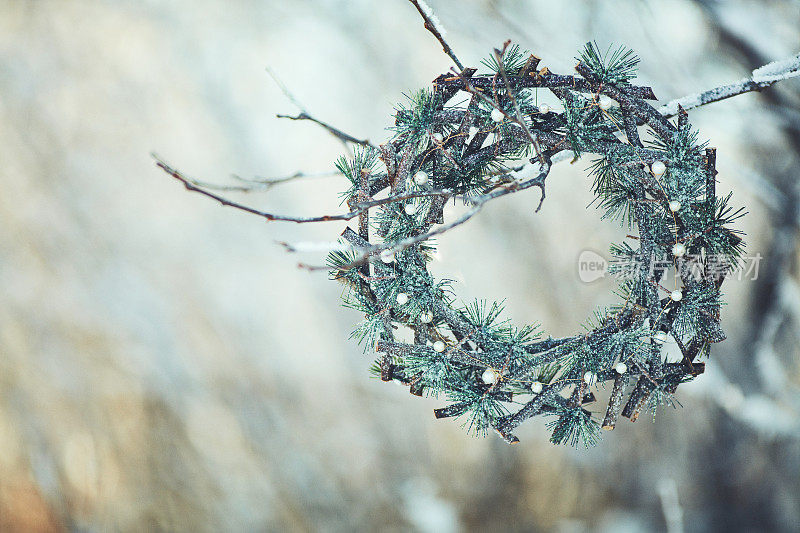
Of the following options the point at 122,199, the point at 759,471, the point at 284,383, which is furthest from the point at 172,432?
the point at 759,471

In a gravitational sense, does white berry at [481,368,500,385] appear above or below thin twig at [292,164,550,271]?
below

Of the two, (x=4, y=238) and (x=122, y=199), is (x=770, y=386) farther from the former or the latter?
(x=4, y=238)

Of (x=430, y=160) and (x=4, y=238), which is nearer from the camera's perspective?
(x=430, y=160)

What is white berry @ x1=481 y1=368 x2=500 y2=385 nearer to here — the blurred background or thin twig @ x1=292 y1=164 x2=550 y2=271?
thin twig @ x1=292 y1=164 x2=550 y2=271

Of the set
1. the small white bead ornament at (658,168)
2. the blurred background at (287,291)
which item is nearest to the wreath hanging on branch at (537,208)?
the small white bead ornament at (658,168)

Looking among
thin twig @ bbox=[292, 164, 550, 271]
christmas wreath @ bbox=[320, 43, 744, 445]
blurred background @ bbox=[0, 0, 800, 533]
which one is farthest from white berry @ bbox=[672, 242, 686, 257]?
blurred background @ bbox=[0, 0, 800, 533]

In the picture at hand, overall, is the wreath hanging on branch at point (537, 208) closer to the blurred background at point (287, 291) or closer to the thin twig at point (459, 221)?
the thin twig at point (459, 221)

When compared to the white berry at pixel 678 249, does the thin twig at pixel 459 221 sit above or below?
below

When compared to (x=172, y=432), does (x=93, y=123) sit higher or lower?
higher
